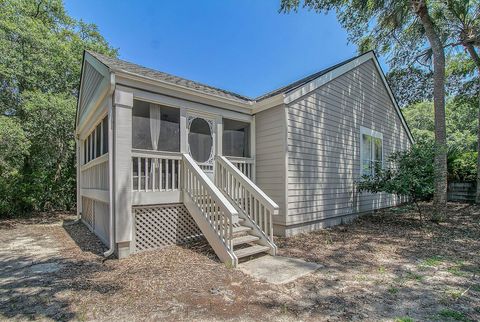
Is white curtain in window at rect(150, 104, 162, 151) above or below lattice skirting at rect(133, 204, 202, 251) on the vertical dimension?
above

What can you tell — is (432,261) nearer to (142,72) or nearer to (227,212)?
(227,212)

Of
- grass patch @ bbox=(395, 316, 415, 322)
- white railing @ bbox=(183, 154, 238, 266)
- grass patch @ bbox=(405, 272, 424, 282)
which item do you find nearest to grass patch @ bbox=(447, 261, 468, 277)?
grass patch @ bbox=(405, 272, 424, 282)

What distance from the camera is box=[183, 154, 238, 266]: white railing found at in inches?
174

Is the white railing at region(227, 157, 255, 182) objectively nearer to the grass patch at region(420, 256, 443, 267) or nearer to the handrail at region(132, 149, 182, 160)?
the handrail at region(132, 149, 182, 160)

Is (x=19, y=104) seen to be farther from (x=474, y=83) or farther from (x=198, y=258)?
(x=474, y=83)

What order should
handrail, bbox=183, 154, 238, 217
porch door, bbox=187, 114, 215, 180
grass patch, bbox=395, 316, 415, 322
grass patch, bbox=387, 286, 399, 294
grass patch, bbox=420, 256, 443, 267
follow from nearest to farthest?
grass patch, bbox=395, 316, 415, 322 → grass patch, bbox=387, 286, 399, 294 → grass patch, bbox=420, 256, 443, 267 → handrail, bbox=183, 154, 238, 217 → porch door, bbox=187, 114, 215, 180

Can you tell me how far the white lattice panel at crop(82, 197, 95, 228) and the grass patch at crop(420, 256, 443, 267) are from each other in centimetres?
824

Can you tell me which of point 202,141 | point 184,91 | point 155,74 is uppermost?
point 155,74

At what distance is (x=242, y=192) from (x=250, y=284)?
2.64 meters

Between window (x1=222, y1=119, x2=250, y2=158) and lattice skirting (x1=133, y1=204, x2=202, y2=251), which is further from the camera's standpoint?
window (x1=222, y1=119, x2=250, y2=158)

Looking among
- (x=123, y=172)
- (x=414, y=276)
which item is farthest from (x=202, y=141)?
(x=414, y=276)

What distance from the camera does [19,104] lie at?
10875 millimetres

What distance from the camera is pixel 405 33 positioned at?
37.8 ft

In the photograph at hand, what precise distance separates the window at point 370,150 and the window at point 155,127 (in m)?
6.42
